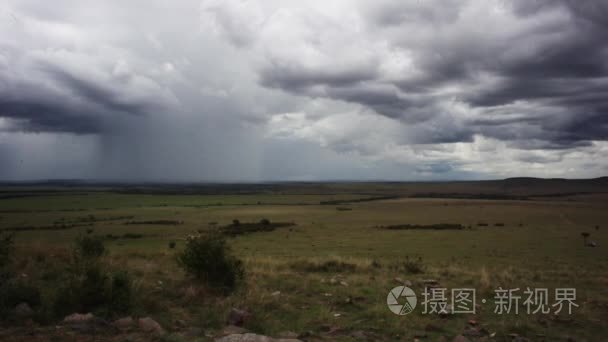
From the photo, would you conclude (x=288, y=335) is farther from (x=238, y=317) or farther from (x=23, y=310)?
(x=23, y=310)

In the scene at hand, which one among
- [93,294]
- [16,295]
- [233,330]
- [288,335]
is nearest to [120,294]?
[93,294]

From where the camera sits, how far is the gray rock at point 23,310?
9.10m

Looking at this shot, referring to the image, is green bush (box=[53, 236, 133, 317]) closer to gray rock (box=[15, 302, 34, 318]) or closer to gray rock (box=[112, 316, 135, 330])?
gray rock (box=[15, 302, 34, 318])

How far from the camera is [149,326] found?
8523 millimetres

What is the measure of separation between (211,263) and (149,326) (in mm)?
4748

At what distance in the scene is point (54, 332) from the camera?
7961mm

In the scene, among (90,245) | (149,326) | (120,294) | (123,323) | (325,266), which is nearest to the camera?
(149,326)

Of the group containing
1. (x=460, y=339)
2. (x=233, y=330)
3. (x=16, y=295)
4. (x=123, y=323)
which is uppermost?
(x=16, y=295)

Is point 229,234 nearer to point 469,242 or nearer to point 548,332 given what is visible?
point 469,242

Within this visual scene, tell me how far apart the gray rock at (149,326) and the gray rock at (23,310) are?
292 centimetres

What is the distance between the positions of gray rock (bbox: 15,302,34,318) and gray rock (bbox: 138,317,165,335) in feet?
9.57

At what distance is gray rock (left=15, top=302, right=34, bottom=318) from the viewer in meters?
9.10

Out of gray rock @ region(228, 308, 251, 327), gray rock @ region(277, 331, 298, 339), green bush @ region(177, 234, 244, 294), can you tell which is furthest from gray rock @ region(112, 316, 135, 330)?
green bush @ region(177, 234, 244, 294)

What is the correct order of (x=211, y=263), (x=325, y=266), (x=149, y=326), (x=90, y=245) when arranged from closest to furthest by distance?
1. (x=149, y=326)
2. (x=211, y=263)
3. (x=90, y=245)
4. (x=325, y=266)
